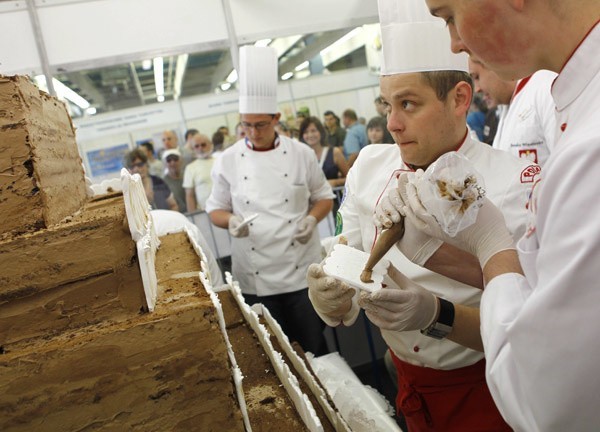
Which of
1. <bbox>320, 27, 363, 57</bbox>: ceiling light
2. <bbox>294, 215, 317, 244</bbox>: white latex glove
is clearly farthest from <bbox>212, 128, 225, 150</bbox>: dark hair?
<bbox>294, 215, 317, 244</bbox>: white latex glove

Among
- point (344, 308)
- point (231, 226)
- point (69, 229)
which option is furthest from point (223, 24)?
point (69, 229)

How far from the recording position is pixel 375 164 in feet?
5.72

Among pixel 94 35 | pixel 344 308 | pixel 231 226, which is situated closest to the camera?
pixel 344 308

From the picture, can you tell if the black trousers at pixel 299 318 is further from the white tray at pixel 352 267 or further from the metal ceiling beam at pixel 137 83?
the metal ceiling beam at pixel 137 83

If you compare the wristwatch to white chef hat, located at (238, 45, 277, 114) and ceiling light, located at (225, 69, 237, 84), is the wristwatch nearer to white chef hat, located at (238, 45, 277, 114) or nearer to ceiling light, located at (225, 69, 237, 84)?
white chef hat, located at (238, 45, 277, 114)

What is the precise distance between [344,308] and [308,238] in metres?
1.66

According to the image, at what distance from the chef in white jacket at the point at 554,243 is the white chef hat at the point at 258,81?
230 centimetres

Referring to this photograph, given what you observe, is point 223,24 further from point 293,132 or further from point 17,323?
point 17,323

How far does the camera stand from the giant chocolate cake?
1.00 meters

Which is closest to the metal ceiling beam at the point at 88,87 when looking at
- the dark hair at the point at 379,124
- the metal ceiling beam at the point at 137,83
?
the metal ceiling beam at the point at 137,83

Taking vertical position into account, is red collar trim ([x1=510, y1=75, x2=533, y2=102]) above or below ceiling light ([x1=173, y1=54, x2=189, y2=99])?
below

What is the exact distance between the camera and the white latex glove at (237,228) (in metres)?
3.12

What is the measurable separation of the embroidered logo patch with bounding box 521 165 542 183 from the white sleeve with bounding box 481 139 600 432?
24.9 inches

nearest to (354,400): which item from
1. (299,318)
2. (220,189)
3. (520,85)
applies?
(299,318)
